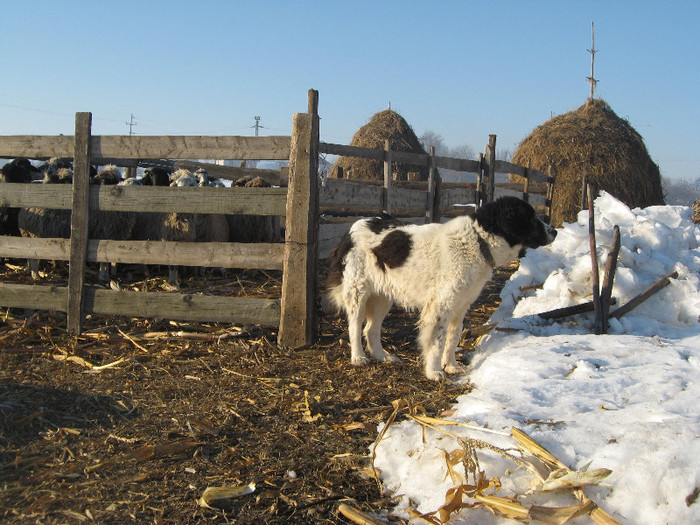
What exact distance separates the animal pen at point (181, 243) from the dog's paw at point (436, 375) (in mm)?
1350

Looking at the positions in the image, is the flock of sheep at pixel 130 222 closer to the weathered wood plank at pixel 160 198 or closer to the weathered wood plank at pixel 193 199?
the weathered wood plank at pixel 160 198

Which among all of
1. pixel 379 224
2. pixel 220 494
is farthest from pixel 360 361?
pixel 220 494

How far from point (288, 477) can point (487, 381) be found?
77.4 inches

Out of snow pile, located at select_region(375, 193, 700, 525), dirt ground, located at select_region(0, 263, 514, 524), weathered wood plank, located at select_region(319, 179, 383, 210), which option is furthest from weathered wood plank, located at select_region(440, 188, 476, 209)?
dirt ground, located at select_region(0, 263, 514, 524)

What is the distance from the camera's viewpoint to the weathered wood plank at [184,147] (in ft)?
20.4

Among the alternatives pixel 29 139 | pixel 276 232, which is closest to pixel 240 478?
pixel 29 139

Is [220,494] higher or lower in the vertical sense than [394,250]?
lower

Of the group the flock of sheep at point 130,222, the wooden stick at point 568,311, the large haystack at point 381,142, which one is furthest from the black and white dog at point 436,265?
the large haystack at point 381,142

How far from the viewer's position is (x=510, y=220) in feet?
17.8

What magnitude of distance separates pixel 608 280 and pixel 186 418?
178 inches

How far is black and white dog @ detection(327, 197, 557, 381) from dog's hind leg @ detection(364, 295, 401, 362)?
0.02 metres

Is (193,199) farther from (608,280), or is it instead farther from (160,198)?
(608,280)

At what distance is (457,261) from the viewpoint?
5.36 meters

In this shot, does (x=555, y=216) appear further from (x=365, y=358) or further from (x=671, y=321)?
(x=365, y=358)
